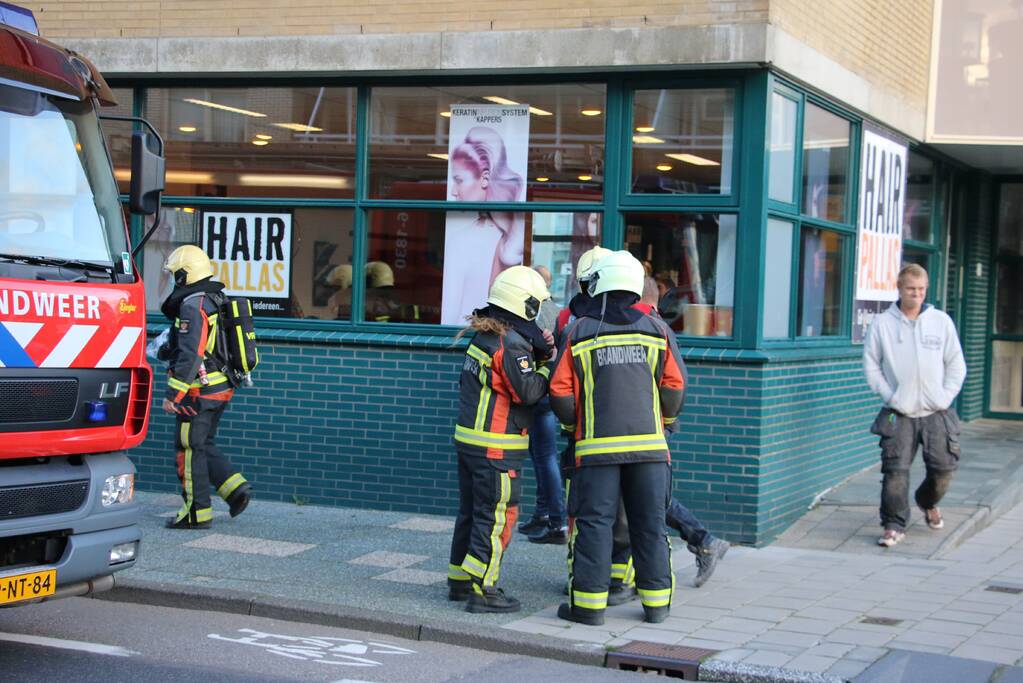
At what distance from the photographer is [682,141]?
10.3 metres

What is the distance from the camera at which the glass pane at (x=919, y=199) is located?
1405cm

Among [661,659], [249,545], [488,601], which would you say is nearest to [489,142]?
[249,545]

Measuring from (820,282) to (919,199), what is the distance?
3.53 metres

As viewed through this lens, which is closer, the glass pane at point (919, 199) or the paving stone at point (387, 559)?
the paving stone at point (387, 559)

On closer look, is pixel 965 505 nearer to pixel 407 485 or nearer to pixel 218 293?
pixel 407 485

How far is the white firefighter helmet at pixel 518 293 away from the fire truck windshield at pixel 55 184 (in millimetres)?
2026

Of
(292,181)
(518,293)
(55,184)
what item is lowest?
(518,293)

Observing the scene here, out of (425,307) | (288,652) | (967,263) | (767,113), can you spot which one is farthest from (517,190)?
(967,263)

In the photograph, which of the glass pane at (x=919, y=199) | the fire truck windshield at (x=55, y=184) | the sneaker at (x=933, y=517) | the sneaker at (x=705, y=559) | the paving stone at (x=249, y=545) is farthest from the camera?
the glass pane at (x=919, y=199)

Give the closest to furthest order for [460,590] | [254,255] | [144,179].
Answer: [144,179] < [460,590] < [254,255]

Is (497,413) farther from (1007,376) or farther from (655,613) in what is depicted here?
(1007,376)

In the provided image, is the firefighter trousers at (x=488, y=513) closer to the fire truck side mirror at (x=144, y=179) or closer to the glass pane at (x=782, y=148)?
the fire truck side mirror at (x=144, y=179)

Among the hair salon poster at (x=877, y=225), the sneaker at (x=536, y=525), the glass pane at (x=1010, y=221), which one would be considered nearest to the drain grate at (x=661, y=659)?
the sneaker at (x=536, y=525)

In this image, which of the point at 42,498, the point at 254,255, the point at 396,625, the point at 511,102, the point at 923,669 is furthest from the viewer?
the point at 254,255
